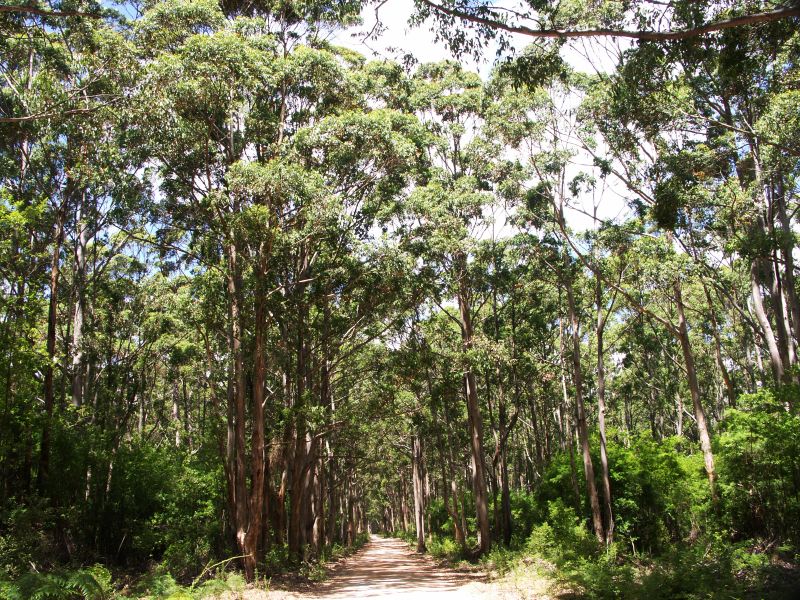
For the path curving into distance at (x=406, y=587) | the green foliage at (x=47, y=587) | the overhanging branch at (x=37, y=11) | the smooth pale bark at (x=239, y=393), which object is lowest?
the path curving into distance at (x=406, y=587)

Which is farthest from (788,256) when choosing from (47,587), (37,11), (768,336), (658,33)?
(47,587)

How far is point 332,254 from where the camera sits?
16.7 meters

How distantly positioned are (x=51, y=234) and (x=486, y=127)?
1357cm

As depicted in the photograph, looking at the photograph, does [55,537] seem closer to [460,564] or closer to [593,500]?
[460,564]

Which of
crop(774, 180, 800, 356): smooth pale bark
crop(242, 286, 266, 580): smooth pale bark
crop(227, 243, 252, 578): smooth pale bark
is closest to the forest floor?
crop(242, 286, 266, 580): smooth pale bark

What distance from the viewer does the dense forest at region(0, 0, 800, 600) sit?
11.9 metres

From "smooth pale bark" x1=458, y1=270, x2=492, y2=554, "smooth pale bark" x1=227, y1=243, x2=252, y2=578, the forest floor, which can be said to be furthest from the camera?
"smooth pale bark" x1=458, y1=270, x2=492, y2=554

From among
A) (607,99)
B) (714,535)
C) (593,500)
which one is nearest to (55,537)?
(593,500)

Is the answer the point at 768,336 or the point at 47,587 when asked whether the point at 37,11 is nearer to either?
the point at 47,587

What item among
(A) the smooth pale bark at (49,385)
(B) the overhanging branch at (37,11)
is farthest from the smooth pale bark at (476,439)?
(B) the overhanging branch at (37,11)

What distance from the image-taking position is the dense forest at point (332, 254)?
11898 mm

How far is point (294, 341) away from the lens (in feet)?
62.7

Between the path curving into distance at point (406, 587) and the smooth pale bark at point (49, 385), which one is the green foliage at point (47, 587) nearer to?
the path curving into distance at point (406, 587)

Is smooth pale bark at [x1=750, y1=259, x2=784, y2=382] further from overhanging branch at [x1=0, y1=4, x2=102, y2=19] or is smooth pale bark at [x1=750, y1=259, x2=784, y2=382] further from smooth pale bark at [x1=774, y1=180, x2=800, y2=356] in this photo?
overhanging branch at [x1=0, y1=4, x2=102, y2=19]
